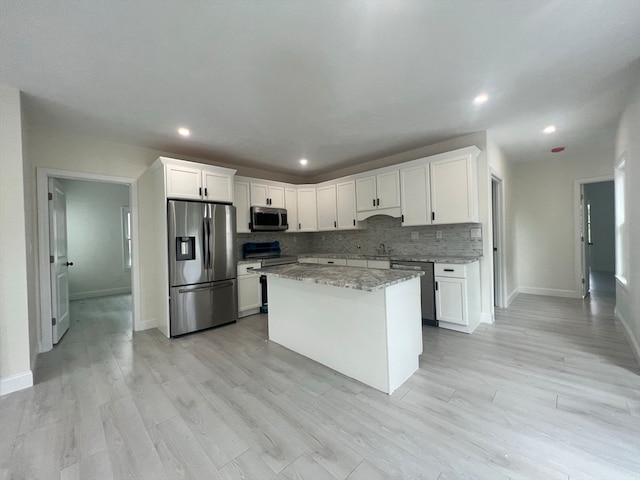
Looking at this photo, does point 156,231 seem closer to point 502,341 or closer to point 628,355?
point 502,341

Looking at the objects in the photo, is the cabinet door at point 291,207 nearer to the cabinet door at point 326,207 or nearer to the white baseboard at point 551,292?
the cabinet door at point 326,207

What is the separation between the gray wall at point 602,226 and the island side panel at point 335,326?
8.99 meters

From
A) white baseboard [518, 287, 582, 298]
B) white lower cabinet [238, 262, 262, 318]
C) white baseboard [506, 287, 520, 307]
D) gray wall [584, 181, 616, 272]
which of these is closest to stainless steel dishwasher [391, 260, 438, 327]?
white baseboard [506, 287, 520, 307]

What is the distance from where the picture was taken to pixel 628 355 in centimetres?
249

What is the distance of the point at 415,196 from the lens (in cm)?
379

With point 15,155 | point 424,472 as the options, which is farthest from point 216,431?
point 15,155

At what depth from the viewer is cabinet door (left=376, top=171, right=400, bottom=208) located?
4000 millimetres

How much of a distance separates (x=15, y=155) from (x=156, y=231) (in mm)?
1573

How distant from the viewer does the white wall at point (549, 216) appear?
4633mm

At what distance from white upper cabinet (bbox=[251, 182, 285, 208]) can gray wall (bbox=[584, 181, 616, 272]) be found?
28.2 ft

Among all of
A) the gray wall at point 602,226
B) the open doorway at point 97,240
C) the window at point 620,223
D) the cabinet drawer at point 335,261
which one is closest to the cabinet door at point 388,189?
the cabinet drawer at point 335,261

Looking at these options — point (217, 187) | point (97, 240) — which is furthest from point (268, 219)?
point (97, 240)

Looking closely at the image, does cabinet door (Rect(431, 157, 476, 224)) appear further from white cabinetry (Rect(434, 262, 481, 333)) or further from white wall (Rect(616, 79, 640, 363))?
white wall (Rect(616, 79, 640, 363))

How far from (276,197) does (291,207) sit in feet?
1.27
